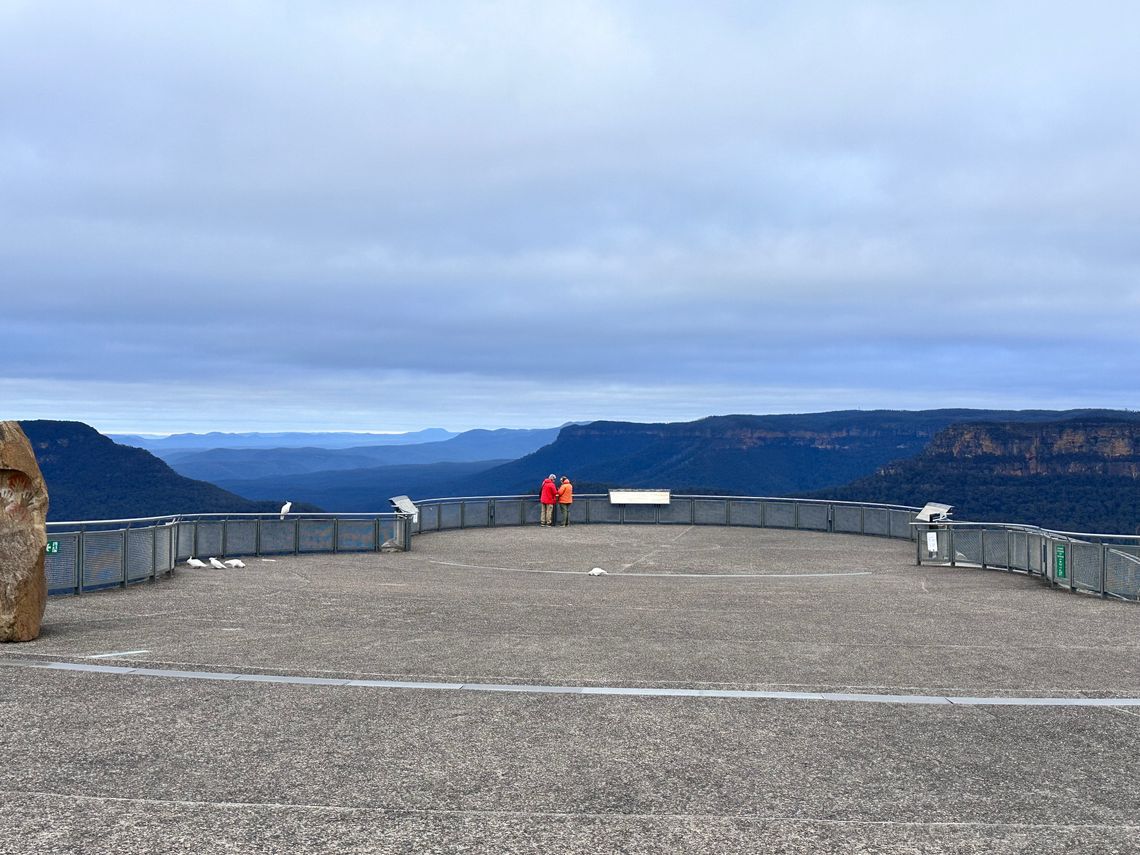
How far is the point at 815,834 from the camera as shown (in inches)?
227

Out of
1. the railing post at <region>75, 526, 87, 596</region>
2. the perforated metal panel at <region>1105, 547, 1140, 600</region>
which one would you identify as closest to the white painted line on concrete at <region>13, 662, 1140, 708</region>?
the railing post at <region>75, 526, 87, 596</region>

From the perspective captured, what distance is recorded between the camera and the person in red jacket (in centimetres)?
3303

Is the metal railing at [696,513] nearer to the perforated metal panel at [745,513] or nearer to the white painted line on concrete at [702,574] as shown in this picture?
the perforated metal panel at [745,513]

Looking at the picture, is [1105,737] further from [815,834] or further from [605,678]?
[605,678]

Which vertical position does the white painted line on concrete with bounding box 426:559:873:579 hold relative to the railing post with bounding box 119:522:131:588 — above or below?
below

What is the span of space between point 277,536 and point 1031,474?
18078 centimetres

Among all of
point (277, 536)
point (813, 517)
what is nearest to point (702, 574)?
point (277, 536)

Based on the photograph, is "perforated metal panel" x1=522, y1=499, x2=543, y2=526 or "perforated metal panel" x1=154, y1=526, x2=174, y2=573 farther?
"perforated metal panel" x1=522, y1=499, x2=543, y2=526

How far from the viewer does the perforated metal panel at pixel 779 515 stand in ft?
114

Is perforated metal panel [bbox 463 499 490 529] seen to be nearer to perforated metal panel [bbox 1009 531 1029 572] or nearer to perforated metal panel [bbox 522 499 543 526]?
perforated metal panel [bbox 522 499 543 526]

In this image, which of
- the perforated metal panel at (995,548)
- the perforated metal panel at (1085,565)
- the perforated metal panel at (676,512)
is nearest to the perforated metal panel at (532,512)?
the perforated metal panel at (676,512)

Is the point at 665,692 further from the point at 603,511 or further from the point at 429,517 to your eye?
the point at 603,511

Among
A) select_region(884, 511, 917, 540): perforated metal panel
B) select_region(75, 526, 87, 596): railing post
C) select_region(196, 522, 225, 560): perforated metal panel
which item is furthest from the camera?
select_region(884, 511, 917, 540): perforated metal panel

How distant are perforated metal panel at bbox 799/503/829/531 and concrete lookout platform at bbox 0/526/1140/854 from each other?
59.6ft
